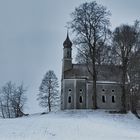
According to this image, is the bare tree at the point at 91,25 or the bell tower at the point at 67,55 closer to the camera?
the bare tree at the point at 91,25

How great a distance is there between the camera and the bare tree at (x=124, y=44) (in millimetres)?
43466

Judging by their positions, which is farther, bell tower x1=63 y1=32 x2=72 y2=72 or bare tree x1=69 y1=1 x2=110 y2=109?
bell tower x1=63 y1=32 x2=72 y2=72

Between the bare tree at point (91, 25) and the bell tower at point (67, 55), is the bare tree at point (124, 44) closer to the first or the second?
the bare tree at point (91, 25)

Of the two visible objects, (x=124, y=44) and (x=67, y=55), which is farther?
(x=67, y=55)

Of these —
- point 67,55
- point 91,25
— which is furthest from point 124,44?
point 67,55

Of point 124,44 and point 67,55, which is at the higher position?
point 67,55

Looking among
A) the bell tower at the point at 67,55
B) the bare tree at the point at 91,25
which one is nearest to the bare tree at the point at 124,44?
the bare tree at the point at 91,25

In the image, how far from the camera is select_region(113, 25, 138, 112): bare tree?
43.5 m

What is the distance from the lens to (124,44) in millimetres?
44031

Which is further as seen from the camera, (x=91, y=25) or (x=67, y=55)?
(x=67, y=55)

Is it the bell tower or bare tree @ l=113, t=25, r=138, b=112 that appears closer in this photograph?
bare tree @ l=113, t=25, r=138, b=112

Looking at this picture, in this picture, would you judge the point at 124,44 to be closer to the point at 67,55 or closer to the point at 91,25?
the point at 91,25

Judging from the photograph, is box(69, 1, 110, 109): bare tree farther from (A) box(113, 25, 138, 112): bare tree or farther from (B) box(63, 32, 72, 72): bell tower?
(B) box(63, 32, 72, 72): bell tower

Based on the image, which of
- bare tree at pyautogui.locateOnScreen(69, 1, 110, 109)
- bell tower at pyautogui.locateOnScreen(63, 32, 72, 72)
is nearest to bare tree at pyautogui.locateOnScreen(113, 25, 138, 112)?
bare tree at pyautogui.locateOnScreen(69, 1, 110, 109)
